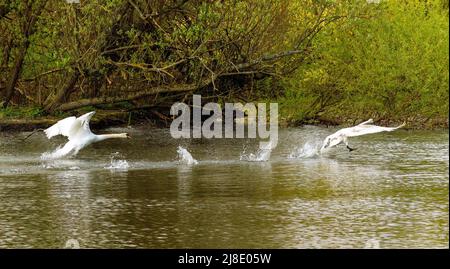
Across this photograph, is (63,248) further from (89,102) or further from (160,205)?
(89,102)

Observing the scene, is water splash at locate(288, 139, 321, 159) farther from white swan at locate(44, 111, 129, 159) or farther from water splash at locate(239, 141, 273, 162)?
white swan at locate(44, 111, 129, 159)

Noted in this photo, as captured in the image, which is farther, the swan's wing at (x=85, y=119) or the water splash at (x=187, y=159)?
the water splash at (x=187, y=159)

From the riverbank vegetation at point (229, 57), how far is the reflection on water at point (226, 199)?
213 inches

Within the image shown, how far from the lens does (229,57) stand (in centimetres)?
3497

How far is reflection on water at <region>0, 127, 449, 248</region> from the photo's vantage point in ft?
46.9

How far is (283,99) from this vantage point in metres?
41.6

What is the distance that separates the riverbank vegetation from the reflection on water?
541 centimetres

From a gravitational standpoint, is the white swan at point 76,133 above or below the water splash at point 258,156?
above

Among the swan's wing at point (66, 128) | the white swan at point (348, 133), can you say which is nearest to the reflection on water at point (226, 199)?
the white swan at point (348, 133)

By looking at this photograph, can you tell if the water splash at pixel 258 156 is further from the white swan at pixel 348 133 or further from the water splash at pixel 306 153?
the white swan at pixel 348 133

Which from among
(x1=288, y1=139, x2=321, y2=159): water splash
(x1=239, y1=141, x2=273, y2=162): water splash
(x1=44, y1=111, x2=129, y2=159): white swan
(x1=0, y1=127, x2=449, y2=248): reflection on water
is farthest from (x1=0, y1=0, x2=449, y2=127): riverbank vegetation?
(x1=44, y1=111, x2=129, y2=159): white swan

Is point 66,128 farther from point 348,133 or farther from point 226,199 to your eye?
point 226,199

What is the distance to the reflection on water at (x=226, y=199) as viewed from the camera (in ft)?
46.9

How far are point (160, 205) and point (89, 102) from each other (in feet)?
63.9
